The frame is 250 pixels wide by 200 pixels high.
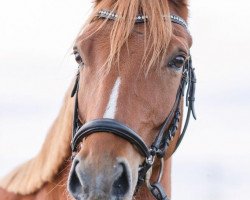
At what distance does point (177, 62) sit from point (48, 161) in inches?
57.8

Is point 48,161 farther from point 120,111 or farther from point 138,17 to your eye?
point 138,17

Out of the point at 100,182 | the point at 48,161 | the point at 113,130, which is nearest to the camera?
the point at 100,182

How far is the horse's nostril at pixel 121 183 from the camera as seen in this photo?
16.6ft

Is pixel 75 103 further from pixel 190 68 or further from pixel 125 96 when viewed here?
pixel 190 68

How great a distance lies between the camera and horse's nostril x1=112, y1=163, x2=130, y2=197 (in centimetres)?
505

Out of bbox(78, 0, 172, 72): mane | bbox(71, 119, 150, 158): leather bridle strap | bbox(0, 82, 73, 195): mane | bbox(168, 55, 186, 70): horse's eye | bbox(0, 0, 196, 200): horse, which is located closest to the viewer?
bbox(0, 0, 196, 200): horse

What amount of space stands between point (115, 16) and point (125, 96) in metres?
0.87

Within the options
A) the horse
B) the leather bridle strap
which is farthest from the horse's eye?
the leather bridle strap

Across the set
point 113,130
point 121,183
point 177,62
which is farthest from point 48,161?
point 177,62

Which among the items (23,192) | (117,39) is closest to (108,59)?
(117,39)

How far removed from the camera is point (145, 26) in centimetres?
591

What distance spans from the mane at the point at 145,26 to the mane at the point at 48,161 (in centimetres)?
80

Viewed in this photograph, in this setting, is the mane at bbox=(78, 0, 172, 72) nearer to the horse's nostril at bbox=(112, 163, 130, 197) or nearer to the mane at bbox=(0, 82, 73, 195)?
the mane at bbox=(0, 82, 73, 195)

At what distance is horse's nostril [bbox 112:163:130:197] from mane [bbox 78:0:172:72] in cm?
93
